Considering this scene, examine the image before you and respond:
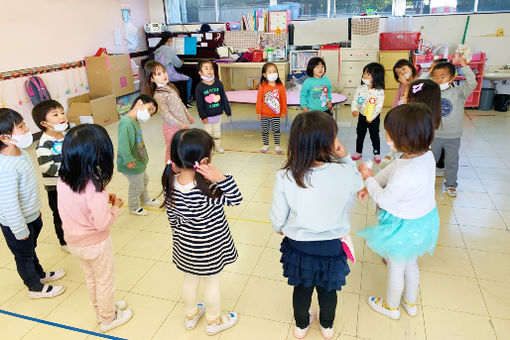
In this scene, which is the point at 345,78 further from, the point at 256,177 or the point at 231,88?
the point at 256,177

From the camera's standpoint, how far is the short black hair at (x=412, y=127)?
1.68m

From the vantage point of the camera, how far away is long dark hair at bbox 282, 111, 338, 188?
1416mm

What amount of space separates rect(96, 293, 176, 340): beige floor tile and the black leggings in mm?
744

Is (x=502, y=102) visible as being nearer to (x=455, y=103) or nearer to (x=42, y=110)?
(x=455, y=103)

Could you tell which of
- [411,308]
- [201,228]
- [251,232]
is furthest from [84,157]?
[411,308]

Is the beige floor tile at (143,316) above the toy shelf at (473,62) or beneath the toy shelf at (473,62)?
beneath

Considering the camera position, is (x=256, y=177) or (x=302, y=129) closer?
(x=302, y=129)

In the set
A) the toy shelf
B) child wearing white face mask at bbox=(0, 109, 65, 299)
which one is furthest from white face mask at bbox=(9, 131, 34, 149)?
the toy shelf

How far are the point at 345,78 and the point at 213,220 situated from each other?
18.6 feet

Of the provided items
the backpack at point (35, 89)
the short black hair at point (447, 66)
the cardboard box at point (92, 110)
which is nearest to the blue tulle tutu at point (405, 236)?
the short black hair at point (447, 66)

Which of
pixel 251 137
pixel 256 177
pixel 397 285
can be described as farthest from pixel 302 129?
pixel 251 137

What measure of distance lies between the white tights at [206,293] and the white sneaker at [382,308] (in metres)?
0.83

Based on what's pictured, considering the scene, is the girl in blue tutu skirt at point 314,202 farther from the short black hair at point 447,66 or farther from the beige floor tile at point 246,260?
the short black hair at point 447,66

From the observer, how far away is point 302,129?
142 centimetres
